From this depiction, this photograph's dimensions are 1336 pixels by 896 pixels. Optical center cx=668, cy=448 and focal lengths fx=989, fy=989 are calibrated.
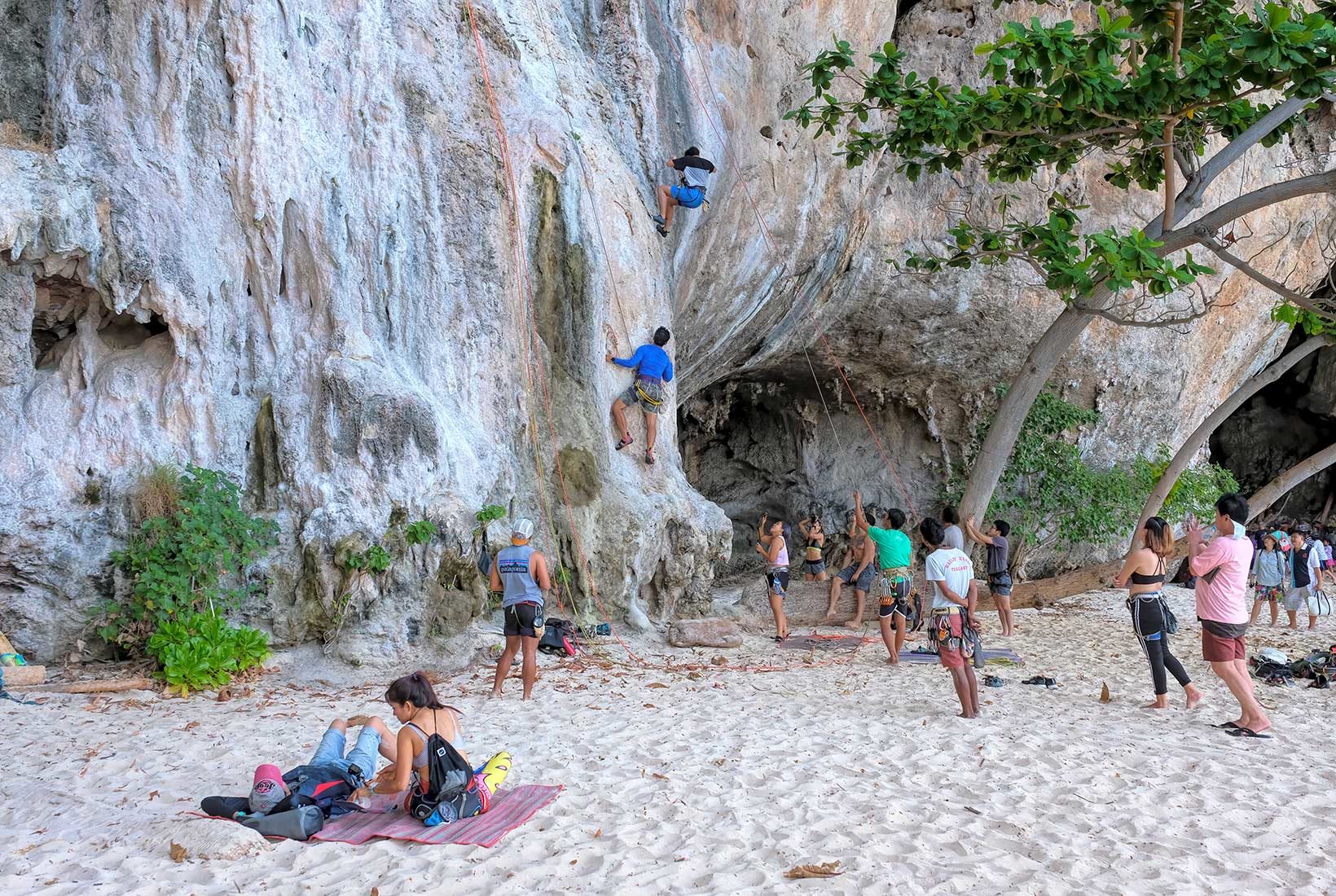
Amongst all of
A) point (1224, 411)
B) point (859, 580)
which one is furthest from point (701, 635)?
point (1224, 411)

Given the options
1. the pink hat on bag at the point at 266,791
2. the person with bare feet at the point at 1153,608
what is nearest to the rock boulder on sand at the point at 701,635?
the person with bare feet at the point at 1153,608

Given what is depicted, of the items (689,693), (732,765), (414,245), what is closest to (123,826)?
(732,765)

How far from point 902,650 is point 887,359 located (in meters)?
6.76

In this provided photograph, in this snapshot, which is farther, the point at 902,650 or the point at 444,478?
the point at 902,650

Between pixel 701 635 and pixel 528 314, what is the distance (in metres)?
3.55

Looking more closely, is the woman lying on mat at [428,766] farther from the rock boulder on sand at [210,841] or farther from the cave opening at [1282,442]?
the cave opening at [1282,442]

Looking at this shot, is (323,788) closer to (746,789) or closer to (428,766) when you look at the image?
(428,766)

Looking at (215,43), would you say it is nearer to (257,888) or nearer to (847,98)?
(257,888)

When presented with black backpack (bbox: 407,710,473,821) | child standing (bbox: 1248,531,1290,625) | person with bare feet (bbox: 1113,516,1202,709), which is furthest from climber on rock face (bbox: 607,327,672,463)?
child standing (bbox: 1248,531,1290,625)

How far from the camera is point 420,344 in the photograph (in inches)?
344

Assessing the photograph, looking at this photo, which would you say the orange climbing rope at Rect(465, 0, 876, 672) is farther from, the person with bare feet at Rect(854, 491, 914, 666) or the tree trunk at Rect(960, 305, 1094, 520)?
the tree trunk at Rect(960, 305, 1094, 520)

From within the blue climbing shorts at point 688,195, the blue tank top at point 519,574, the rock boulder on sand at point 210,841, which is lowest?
the rock boulder on sand at point 210,841

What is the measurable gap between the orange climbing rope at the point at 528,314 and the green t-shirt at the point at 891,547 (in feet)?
3.82

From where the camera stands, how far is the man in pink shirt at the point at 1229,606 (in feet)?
19.8
